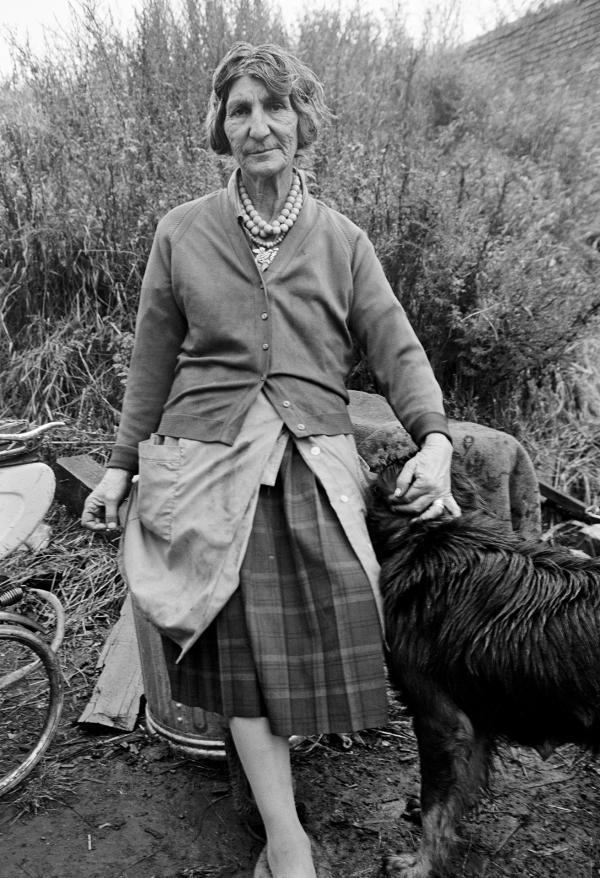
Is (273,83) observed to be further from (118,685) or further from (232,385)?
(118,685)

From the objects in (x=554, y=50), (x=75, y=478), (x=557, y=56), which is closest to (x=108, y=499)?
(x=75, y=478)

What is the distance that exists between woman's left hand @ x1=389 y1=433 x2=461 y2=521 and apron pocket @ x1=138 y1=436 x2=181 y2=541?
0.57 meters

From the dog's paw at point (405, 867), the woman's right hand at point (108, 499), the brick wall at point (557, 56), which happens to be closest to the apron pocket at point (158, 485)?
the woman's right hand at point (108, 499)

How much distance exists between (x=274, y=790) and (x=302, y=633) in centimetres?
39

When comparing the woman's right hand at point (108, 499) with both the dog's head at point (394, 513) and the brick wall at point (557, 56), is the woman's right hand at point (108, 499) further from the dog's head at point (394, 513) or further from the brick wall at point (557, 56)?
the brick wall at point (557, 56)

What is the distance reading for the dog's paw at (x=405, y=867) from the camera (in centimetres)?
193

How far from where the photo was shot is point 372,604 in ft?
6.13

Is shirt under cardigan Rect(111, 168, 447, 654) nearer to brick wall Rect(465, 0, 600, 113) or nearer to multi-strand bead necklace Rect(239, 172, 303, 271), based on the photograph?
multi-strand bead necklace Rect(239, 172, 303, 271)

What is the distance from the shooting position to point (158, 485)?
1975mm

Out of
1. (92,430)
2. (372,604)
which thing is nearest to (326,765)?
(372,604)

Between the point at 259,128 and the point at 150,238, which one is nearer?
the point at 259,128

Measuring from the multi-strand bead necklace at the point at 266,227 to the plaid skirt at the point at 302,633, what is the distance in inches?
25.1

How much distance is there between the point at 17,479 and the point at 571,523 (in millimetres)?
2810

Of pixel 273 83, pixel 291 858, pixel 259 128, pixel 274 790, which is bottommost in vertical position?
pixel 291 858
